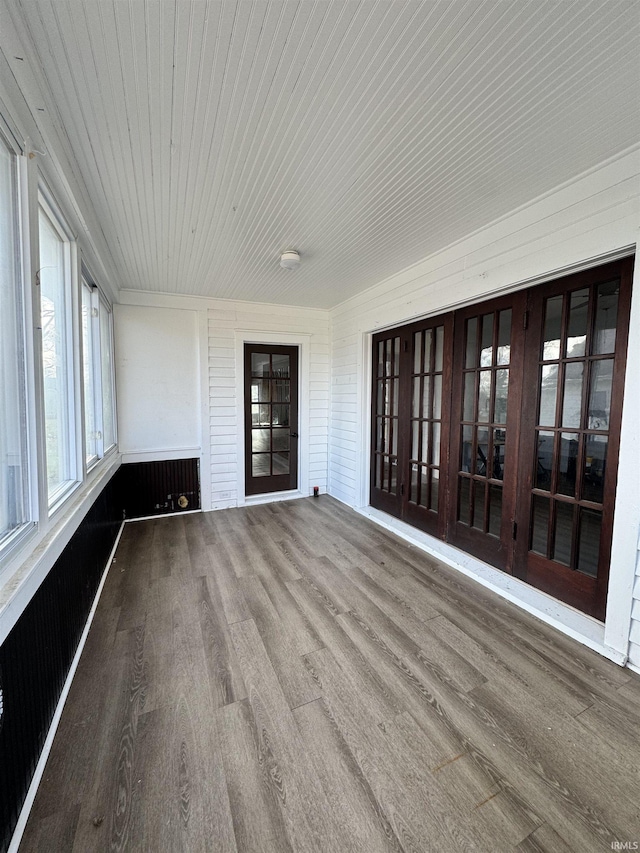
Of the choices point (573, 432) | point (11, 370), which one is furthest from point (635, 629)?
point (11, 370)

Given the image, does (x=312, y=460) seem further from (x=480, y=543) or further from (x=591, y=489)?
(x=591, y=489)

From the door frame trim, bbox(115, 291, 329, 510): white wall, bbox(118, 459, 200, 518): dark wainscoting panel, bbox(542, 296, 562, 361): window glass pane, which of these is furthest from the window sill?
bbox(542, 296, 562, 361): window glass pane

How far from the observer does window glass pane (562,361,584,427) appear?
2119mm

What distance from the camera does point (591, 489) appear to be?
206 centimetres

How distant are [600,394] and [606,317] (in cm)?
46

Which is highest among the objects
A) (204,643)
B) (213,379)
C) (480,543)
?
(213,379)

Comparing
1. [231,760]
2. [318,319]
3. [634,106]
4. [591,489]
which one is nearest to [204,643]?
[231,760]

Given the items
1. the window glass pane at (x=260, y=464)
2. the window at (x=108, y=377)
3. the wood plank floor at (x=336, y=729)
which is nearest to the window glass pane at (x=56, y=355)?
the wood plank floor at (x=336, y=729)

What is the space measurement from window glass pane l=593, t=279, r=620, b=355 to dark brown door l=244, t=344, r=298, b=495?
137 inches

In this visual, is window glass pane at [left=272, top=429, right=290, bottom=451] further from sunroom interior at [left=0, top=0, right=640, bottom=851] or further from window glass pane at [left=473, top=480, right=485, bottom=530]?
window glass pane at [left=473, top=480, right=485, bottom=530]

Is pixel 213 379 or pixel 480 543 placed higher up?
pixel 213 379

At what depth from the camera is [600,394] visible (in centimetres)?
202

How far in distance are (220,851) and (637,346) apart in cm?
273

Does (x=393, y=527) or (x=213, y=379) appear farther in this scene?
(x=213, y=379)
